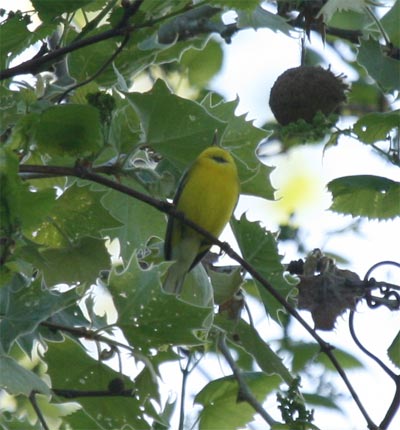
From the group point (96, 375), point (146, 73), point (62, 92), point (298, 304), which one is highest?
point (146, 73)

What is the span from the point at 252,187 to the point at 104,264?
1.54ft

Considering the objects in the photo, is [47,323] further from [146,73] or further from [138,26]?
[146,73]

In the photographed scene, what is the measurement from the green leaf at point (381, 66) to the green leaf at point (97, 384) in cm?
105

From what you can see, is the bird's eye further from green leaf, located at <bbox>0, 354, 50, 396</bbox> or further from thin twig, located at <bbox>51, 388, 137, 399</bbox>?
green leaf, located at <bbox>0, 354, 50, 396</bbox>

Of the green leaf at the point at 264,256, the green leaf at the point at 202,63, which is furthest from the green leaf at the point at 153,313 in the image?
the green leaf at the point at 202,63

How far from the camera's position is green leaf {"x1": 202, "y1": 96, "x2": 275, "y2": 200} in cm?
244

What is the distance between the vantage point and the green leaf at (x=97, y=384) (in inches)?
85.7

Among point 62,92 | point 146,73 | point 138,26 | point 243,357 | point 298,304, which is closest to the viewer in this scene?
point 138,26

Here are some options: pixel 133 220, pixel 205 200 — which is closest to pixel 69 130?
pixel 133 220

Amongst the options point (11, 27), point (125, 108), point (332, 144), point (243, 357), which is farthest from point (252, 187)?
point (243, 357)

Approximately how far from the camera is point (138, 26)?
1.76m

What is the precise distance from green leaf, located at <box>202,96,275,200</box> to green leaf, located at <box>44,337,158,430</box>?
1.94ft

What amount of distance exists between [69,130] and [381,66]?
108 centimetres

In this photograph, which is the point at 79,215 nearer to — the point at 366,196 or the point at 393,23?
the point at 366,196
